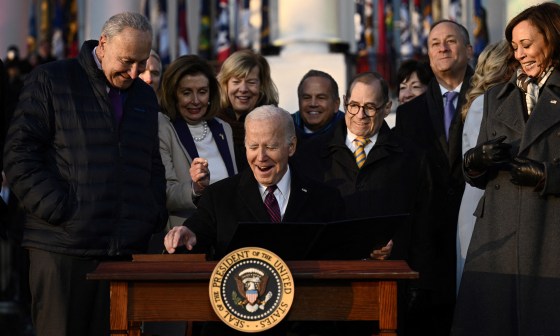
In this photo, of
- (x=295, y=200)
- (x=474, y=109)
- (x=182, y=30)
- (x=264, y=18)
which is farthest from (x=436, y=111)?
(x=182, y=30)

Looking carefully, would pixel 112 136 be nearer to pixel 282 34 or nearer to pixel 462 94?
pixel 462 94

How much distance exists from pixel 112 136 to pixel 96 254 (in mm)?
637

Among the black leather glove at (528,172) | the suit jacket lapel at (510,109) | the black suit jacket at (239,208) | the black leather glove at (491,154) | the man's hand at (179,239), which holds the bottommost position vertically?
the man's hand at (179,239)

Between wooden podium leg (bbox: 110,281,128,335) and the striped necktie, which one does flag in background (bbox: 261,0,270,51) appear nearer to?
the striped necktie

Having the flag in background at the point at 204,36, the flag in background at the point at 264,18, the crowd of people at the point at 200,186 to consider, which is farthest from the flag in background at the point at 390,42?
the crowd of people at the point at 200,186

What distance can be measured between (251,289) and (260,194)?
115 centimetres

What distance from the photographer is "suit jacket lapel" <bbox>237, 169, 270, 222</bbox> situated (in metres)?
6.34

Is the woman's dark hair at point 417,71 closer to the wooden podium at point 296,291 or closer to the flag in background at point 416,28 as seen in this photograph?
the wooden podium at point 296,291

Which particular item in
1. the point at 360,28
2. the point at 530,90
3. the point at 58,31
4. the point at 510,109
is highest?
the point at 58,31

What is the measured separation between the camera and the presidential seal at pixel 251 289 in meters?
5.30

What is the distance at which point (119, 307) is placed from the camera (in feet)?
17.5

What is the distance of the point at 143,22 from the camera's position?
654 cm

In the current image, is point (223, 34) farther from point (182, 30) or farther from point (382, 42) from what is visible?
point (382, 42)

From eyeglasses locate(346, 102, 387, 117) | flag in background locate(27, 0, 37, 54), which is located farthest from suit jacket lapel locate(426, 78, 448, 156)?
flag in background locate(27, 0, 37, 54)
